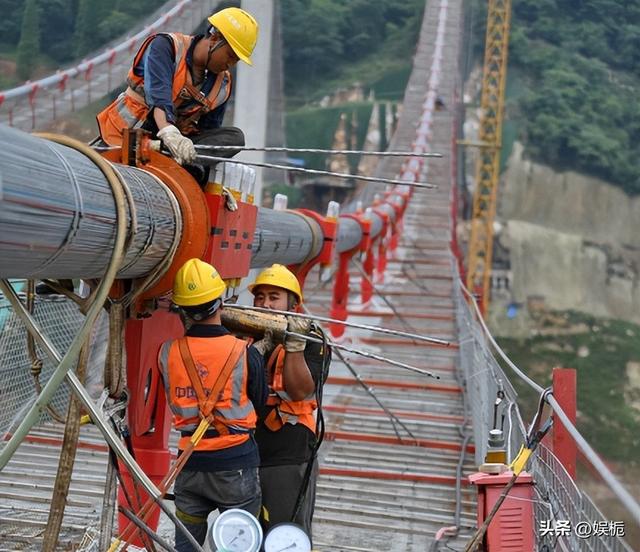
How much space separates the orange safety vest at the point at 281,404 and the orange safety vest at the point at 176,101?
0.90 meters

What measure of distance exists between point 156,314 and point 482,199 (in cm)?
3955

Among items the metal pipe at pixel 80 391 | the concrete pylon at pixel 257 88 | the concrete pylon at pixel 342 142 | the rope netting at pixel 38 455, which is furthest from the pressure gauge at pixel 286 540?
the concrete pylon at pixel 342 142

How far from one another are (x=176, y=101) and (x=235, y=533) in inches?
62.0

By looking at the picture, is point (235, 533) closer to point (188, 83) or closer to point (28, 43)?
point (188, 83)

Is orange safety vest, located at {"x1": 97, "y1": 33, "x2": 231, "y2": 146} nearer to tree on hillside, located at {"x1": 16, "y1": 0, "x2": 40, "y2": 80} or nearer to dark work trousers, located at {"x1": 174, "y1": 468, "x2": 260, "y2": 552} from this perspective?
dark work trousers, located at {"x1": 174, "y1": 468, "x2": 260, "y2": 552}

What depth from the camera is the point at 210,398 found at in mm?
3000

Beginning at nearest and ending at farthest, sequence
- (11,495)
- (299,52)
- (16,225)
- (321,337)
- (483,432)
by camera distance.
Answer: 1. (16,225)
2. (321,337)
3. (11,495)
4. (483,432)
5. (299,52)

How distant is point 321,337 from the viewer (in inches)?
135

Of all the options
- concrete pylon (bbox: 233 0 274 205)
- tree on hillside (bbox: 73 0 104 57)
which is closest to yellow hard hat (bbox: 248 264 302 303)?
Result: concrete pylon (bbox: 233 0 274 205)

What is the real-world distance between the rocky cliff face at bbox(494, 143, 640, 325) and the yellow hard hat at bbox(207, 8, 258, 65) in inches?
1883

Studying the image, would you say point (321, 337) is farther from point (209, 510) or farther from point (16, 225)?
point (16, 225)

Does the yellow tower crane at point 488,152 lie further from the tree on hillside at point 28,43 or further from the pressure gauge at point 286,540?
the pressure gauge at point 286,540

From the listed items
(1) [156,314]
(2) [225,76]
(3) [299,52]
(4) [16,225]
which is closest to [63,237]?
(4) [16,225]

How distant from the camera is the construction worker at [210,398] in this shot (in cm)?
299
